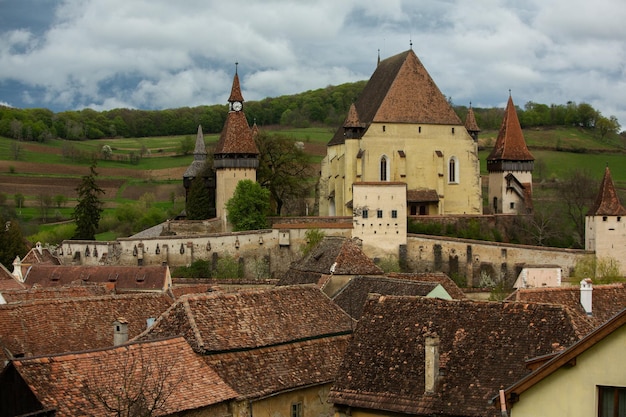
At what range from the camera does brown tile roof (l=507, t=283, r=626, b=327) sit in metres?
27.6

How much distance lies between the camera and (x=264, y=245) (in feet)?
205

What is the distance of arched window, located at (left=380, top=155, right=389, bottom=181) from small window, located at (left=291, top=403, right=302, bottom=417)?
44.5 m

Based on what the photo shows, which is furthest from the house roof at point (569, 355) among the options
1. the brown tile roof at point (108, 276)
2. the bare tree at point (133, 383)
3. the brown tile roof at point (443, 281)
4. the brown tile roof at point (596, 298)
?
the brown tile roof at point (108, 276)

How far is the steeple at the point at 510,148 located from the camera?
70750 millimetres

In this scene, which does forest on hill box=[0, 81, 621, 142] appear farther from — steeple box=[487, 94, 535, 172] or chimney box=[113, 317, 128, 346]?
chimney box=[113, 317, 128, 346]

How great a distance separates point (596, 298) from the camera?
28.3 meters

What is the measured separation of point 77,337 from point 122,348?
6.78 metres

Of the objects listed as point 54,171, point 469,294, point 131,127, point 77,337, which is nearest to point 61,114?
point 131,127

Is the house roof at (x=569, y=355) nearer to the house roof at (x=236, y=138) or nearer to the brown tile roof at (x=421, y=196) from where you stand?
the brown tile roof at (x=421, y=196)

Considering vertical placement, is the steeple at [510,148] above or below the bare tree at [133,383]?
above

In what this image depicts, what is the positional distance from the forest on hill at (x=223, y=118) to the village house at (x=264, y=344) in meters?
91.8

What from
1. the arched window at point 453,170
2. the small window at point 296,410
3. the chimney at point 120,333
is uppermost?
the arched window at point 453,170

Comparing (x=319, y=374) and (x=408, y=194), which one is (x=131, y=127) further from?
(x=319, y=374)

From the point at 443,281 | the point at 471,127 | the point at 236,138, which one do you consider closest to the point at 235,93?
the point at 236,138
